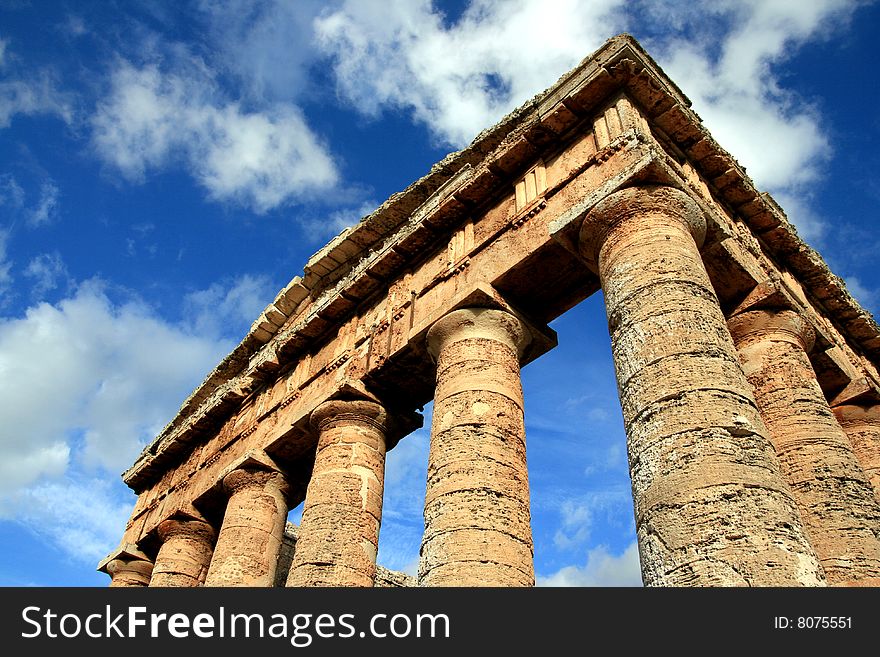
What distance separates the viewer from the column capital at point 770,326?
9484 millimetres

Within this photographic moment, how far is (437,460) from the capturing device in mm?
8227

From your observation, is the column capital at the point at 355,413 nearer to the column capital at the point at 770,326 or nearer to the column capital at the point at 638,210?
the column capital at the point at 638,210

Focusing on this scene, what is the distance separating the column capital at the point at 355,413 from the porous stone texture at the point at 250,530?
2218 millimetres

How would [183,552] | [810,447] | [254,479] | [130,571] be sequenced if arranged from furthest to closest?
[130,571] → [183,552] → [254,479] → [810,447]

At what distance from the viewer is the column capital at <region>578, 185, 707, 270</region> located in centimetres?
827

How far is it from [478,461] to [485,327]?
225 cm

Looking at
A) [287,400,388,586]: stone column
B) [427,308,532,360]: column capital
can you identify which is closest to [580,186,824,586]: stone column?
[427,308,532,360]: column capital

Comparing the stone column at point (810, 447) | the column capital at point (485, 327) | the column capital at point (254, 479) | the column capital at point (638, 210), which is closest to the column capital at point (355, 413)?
the column capital at point (485, 327)

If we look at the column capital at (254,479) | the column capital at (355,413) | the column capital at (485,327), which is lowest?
the column capital at (254,479)

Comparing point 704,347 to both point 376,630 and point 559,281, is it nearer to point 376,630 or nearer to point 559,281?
point 559,281

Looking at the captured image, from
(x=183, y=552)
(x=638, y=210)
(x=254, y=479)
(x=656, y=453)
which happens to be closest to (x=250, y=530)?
(x=254, y=479)

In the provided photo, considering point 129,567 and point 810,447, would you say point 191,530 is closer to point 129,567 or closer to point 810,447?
point 129,567

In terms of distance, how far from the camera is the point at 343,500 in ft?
33.3

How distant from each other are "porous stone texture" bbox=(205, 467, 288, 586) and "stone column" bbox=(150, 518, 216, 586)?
1.66 metres
